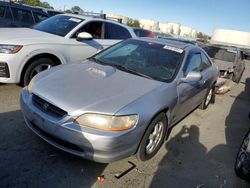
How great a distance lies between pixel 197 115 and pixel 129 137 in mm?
Result: 3348

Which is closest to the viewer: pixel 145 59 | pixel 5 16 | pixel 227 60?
pixel 145 59

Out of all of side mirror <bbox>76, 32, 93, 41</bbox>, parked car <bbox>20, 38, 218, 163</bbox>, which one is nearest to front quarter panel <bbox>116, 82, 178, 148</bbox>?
parked car <bbox>20, 38, 218, 163</bbox>

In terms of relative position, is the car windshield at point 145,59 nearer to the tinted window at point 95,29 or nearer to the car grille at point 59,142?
the car grille at point 59,142

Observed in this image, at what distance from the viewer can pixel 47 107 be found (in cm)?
302

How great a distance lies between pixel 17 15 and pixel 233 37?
21.2m

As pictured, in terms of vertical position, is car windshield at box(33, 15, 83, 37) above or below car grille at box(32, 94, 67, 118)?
above

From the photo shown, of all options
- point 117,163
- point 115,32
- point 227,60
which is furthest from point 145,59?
point 227,60

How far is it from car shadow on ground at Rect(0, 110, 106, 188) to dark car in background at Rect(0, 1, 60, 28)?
280 inches

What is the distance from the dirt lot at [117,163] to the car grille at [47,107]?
2.17ft

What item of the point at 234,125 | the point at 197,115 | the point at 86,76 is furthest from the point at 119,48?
the point at 234,125

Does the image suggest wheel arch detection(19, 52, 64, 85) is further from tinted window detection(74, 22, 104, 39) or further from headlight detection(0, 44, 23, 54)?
tinted window detection(74, 22, 104, 39)

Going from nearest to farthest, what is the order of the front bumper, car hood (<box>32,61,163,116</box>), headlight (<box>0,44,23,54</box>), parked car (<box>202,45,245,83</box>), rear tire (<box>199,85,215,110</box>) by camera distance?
1. the front bumper
2. car hood (<box>32,61,163,116</box>)
3. headlight (<box>0,44,23,54</box>)
4. rear tire (<box>199,85,215,110</box>)
5. parked car (<box>202,45,245,83</box>)

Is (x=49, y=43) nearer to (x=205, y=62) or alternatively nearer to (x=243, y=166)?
(x=205, y=62)

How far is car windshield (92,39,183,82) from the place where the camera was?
3.95m
